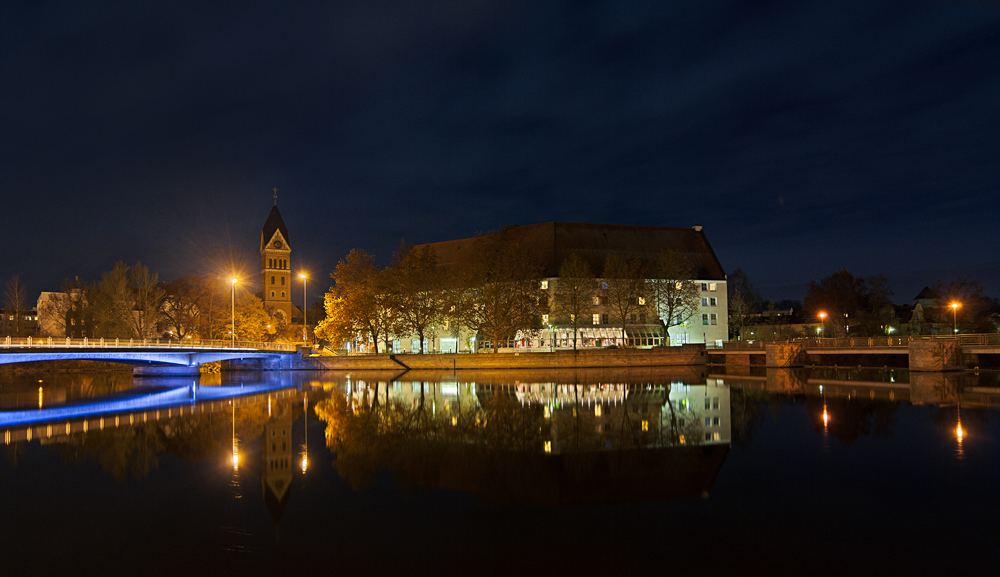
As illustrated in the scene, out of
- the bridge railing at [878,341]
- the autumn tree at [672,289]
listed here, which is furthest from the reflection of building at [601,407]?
the autumn tree at [672,289]

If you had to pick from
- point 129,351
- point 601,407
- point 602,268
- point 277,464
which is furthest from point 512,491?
point 602,268

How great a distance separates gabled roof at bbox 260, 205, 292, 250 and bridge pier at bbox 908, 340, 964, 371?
106m

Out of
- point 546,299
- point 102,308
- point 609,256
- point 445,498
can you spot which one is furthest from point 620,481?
point 102,308

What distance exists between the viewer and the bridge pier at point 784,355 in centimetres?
5669

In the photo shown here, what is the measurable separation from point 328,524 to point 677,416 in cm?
1566

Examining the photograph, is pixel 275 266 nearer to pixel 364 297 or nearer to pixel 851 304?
pixel 364 297

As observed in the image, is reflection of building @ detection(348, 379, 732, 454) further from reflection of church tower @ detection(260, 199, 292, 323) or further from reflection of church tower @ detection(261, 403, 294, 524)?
reflection of church tower @ detection(260, 199, 292, 323)

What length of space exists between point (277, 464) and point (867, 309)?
85165 mm

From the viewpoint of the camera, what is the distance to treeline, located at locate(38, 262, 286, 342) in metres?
72.3

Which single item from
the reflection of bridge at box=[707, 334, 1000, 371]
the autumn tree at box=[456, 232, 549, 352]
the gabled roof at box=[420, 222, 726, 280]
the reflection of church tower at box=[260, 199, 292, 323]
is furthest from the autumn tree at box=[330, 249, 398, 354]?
the reflection of church tower at box=[260, 199, 292, 323]

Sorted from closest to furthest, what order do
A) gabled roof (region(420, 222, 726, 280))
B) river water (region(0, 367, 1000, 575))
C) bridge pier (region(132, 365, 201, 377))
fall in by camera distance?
river water (region(0, 367, 1000, 575))
bridge pier (region(132, 365, 201, 377))
gabled roof (region(420, 222, 726, 280))

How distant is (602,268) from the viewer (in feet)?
240

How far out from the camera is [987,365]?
167 feet

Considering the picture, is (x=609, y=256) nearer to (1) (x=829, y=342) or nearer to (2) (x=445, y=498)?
(1) (x=829, y=342)
